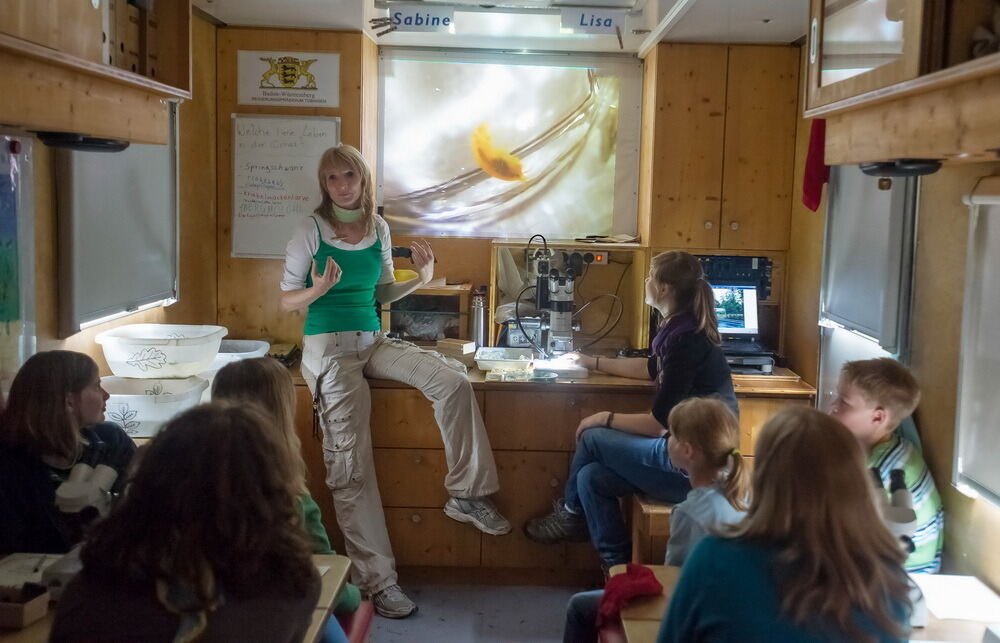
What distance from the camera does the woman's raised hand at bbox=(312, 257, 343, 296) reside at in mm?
3484

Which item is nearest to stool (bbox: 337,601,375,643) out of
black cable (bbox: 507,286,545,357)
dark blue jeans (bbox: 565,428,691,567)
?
dark blue jeans (bbox: 565,428,691,567)

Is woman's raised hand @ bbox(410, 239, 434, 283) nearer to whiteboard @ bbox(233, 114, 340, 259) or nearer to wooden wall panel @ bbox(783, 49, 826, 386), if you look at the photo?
whiteboard @ bbox(233, 114, 340, 259)

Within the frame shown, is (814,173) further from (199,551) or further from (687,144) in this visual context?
(199,551)

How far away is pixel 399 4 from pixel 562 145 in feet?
3.63

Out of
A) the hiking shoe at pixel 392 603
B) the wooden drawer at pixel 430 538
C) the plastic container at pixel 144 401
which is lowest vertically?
the hiking shoe at pixel 392 603

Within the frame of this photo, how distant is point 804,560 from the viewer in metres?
1.63

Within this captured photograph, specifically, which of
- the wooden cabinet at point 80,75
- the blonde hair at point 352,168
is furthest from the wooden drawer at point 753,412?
the wooden cabinet at point 80,75

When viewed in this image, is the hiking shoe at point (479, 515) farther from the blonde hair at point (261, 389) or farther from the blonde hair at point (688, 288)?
the blonde hair at point (261, 389)

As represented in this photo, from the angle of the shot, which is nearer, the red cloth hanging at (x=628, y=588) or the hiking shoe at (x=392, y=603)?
the red cloth hanging at (x=628, y=588)

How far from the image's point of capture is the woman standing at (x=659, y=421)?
330cm

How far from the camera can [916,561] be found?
8.91ft

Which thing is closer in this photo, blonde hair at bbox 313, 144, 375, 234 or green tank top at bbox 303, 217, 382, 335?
blonde hair at bbox 313, 144, 375, 234

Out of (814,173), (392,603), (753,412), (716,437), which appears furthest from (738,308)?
(392,603)

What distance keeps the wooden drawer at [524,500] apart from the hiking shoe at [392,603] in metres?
0.41
